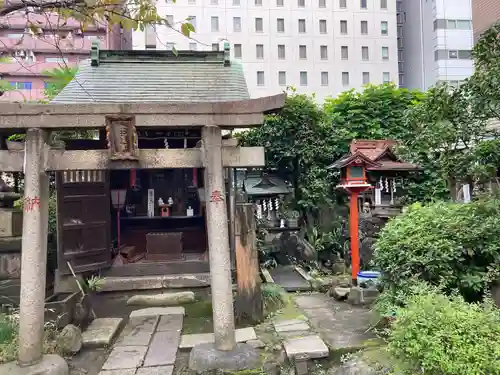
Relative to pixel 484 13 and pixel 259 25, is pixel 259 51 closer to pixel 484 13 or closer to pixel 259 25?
pixel 259 25

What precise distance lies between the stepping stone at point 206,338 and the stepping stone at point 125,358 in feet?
2.10

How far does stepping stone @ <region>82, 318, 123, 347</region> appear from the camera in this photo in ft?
20.5

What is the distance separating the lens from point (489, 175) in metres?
5.56

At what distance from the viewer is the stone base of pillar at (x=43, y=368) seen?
193 inches

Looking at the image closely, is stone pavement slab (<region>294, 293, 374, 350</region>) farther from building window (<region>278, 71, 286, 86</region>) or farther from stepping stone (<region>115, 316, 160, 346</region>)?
building window (<region>278, 71, 286, 86</region>)

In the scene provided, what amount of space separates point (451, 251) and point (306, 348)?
2406mm

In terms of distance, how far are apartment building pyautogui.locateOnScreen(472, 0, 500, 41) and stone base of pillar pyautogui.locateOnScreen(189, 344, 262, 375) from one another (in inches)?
522

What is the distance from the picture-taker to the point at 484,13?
1401cm

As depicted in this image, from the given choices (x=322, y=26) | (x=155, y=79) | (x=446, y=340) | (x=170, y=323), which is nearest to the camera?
(x=446, y=340)

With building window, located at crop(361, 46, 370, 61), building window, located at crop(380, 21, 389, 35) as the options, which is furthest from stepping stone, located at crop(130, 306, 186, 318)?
building window, located at crop(380, 21, 389, 35)

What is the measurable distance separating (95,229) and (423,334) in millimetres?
8311

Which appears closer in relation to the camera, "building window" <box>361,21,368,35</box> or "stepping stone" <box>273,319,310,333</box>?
"stepping stone" <box>273,319,310,333</box>

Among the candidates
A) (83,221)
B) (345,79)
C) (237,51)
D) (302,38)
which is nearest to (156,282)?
(83,221)

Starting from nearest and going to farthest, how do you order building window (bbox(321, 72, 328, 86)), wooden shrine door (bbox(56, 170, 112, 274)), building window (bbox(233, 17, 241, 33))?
1. wooden shrine door (bbox(56, 170, 112, 274))
2. building window (bbox(233, 17, 241, 33))
3. building window (bbox(321, 72, 328, 86))
